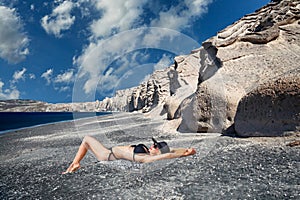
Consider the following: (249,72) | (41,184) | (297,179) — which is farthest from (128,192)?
(249,72)

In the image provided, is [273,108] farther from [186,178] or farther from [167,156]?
[186,178]

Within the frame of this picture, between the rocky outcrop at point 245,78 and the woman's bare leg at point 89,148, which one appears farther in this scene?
the rocky outcrop at point 245,78

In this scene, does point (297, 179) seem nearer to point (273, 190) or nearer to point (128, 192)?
point (273, 190)

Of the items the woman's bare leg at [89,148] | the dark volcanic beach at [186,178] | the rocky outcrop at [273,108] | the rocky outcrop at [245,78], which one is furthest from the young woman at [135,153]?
the rocky outcrop at [245,78]

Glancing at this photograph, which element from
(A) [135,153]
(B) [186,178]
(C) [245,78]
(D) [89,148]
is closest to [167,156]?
(A) [135,153]

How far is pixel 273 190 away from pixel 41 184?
16.8ft

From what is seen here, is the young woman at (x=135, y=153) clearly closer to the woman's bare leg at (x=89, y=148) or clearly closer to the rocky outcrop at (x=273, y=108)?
the woman's bare leg at (x=89, y=148)

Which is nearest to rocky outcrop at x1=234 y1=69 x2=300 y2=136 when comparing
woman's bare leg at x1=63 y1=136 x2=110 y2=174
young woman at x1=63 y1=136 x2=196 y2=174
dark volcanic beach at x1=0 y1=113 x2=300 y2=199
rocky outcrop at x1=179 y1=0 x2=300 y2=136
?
rocky outcrop at x1=179 y1=0 x2=300 y2=136

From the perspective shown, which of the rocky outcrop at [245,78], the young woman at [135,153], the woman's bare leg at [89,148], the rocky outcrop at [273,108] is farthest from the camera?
the rocky outcrop at [245,78]

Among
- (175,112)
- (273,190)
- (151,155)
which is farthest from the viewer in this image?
(175,112)

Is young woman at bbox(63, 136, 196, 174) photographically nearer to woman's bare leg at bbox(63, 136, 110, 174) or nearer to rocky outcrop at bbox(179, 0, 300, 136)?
woman's bare leg at bbox(63, 136, 110, 174)

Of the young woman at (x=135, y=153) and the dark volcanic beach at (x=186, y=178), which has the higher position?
the young woman at (x=135, y=153)

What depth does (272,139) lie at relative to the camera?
7129 millimetres

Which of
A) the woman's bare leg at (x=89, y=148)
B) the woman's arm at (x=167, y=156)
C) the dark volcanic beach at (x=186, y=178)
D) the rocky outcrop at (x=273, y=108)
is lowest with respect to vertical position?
the dark volcanic beach at (x=186, y=178)
